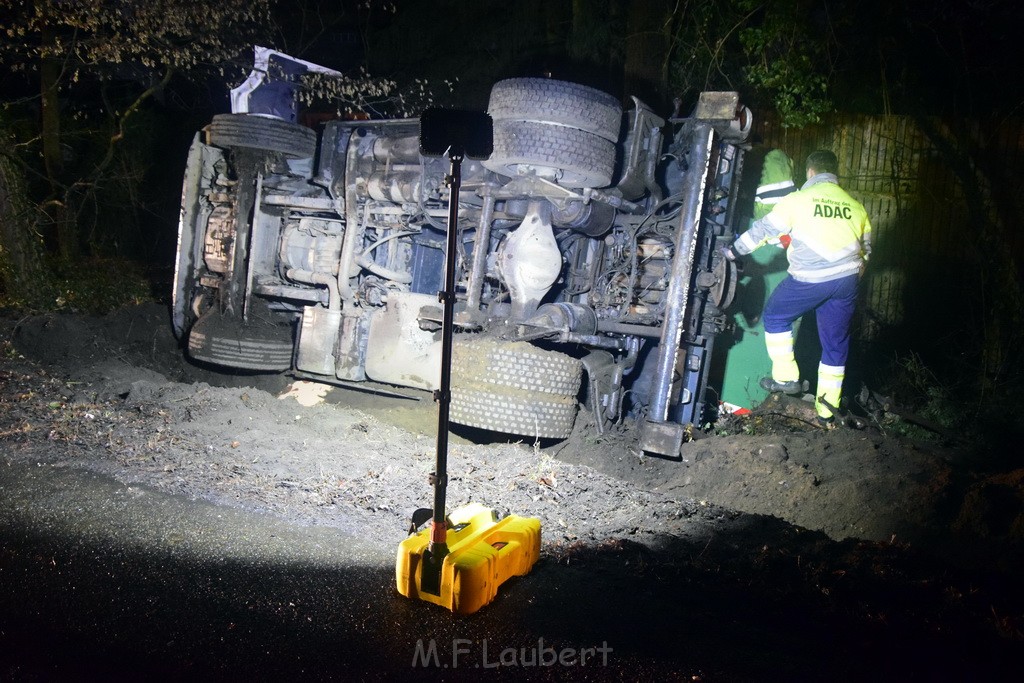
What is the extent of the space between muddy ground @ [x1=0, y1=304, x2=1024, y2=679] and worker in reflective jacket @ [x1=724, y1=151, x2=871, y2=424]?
0.33 metres

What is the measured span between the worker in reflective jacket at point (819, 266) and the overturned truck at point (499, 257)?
49 cm

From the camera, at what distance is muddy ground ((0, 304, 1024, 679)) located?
3143mm

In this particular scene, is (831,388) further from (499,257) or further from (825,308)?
(499,257)

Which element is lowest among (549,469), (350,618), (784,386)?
(350,618)

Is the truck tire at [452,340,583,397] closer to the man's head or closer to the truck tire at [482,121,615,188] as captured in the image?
the truck tire at [482,121,615,188]

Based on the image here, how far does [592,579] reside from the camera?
2.94m

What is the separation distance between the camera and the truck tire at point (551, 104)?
14.5ft

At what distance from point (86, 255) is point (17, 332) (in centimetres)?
705

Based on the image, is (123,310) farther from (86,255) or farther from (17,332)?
(86,255)

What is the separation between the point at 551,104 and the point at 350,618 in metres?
3.23

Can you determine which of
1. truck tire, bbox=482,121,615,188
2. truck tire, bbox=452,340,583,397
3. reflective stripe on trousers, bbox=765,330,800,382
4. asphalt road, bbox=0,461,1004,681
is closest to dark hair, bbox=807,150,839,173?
reflective stripe on trousers, bbox=765,330,800,382

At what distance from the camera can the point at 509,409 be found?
457 cm

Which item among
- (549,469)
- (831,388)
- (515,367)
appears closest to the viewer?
(549,469)

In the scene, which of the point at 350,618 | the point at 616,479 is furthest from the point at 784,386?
the point at 350,618
